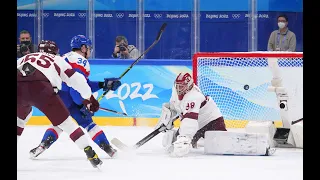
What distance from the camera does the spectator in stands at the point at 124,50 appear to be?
25.2 ft

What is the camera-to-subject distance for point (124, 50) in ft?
25.3

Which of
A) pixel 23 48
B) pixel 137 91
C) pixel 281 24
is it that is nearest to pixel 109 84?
pixel 137 91

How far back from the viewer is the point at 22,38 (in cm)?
785

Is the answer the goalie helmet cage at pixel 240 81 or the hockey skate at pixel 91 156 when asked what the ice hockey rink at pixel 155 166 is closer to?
the hockey skate at pixel 91 156

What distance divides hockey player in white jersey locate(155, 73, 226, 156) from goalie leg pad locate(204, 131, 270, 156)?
14 centimetres

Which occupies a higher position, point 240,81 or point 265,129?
point 240,81

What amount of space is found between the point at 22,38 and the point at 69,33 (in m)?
0.61

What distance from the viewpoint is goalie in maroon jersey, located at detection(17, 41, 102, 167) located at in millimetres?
4082

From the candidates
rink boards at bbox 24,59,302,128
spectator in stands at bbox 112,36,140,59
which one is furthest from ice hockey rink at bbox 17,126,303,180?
spectator in stands at bbox 112,36,140,59

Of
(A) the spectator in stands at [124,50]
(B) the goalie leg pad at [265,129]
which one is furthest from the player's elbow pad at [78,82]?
(A) the spectator in stands at [124,50]

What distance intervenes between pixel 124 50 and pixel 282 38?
168cm

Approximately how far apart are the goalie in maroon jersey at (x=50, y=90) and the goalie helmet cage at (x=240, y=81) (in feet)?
6.74

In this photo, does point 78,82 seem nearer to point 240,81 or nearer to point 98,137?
point 98,137

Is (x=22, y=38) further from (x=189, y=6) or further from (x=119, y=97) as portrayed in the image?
(x=189, y=6)
